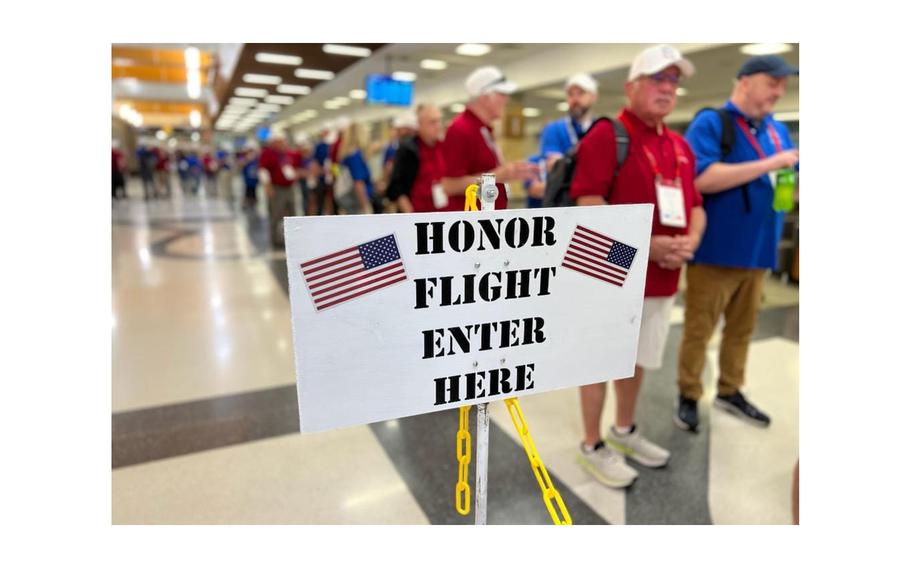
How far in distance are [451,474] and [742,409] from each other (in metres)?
1.50

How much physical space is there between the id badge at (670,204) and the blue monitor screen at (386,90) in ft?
30.9

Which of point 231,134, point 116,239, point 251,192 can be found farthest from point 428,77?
point 231,134

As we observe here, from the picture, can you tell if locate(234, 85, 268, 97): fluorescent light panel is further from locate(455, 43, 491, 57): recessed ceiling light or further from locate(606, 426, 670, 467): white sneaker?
locate(606, 426, 670, 467): white sneaker

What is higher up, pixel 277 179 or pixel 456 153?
pixel 277 179

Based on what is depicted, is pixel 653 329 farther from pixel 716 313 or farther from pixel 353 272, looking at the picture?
pixel 353 272

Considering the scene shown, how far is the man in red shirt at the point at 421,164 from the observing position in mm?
3178

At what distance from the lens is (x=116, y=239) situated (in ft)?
24.4

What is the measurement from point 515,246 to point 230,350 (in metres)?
2.83

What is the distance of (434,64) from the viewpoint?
35.6 ft

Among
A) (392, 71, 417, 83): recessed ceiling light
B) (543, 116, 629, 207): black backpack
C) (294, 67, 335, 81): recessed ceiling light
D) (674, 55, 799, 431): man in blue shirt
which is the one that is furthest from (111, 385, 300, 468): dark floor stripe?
(392, 71, 417, 83): recessed ceiling light

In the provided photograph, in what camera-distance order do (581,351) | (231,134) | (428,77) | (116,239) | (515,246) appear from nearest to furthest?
(515,246) → (581,351) → (116,239) → (428,77) → (231,134)

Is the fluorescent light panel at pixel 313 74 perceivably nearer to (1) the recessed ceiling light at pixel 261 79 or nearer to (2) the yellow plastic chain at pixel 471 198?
(1) the recessed ceiling light at pixel 261 79

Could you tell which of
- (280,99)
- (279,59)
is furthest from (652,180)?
(280,99)

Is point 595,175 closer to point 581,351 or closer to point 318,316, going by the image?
point 581,351
